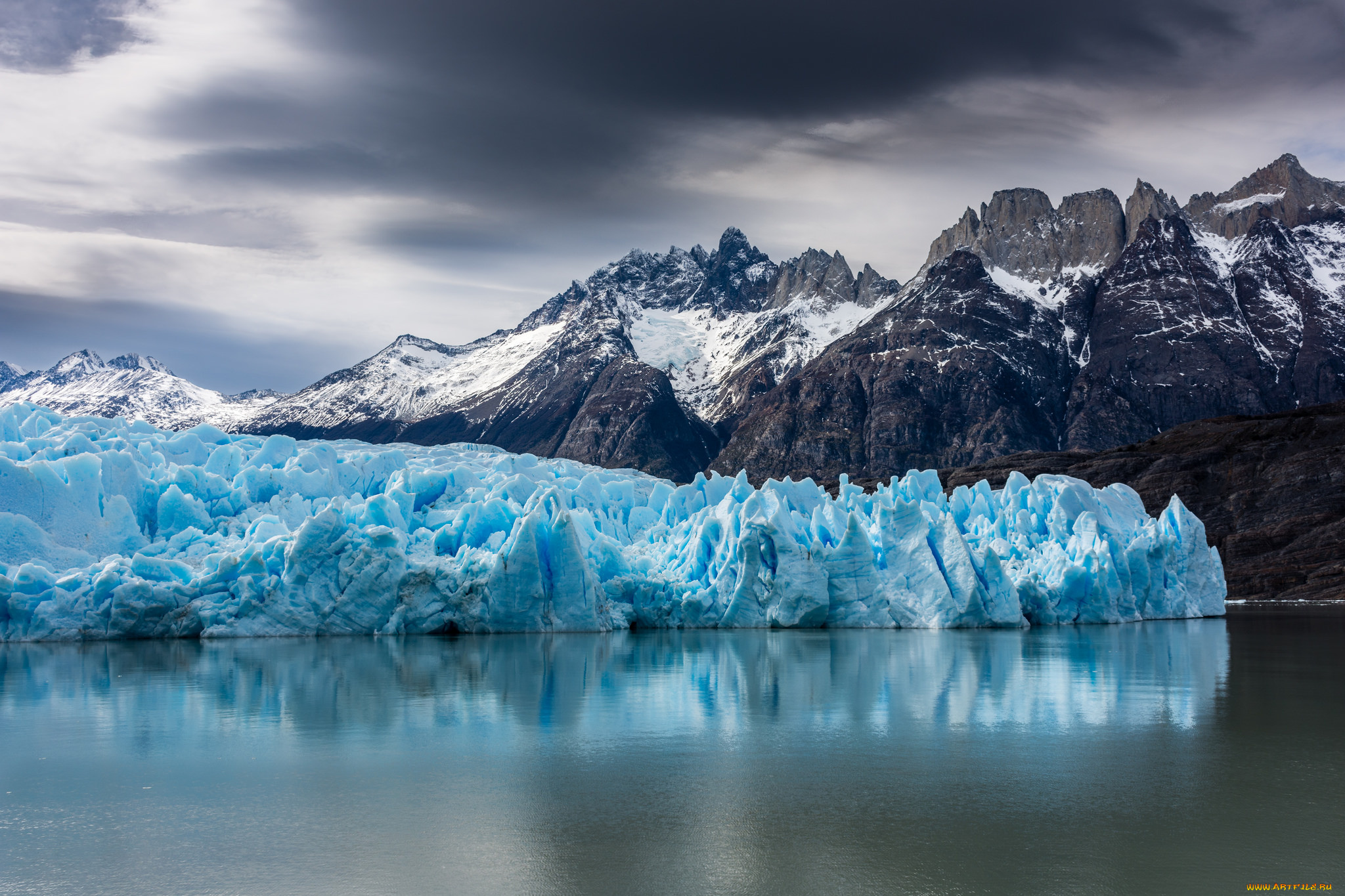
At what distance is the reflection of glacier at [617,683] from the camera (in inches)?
719

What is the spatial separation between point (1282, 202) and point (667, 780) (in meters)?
214

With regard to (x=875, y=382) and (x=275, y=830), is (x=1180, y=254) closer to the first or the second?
(x=875, y=382)

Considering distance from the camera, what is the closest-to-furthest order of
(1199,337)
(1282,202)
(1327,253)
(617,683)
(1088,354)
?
(617,683), (1199,337), (1327,253), (1088,354), (1282,202)

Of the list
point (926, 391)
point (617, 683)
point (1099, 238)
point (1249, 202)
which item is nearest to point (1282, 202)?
point (1249, 202)

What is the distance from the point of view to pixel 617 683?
76.4 feet

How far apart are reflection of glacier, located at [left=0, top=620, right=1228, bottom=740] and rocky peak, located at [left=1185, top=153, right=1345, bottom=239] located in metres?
180

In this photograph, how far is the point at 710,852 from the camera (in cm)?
1034

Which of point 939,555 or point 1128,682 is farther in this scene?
point 939,555

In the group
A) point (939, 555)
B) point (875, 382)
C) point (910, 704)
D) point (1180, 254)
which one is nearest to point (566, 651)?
point (910, 704)

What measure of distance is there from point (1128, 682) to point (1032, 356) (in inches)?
6256

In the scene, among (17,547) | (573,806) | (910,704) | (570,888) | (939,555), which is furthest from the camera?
(939,555)

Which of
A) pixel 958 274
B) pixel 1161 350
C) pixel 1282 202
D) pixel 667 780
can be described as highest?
pixel 1282 202

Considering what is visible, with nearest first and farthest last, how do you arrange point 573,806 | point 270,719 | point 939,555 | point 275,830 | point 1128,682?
point 275,830 → point 573,806 → point 270,719 → point 1128,682 → point 939,555

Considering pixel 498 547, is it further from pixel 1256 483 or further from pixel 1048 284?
pixel 1048 284
